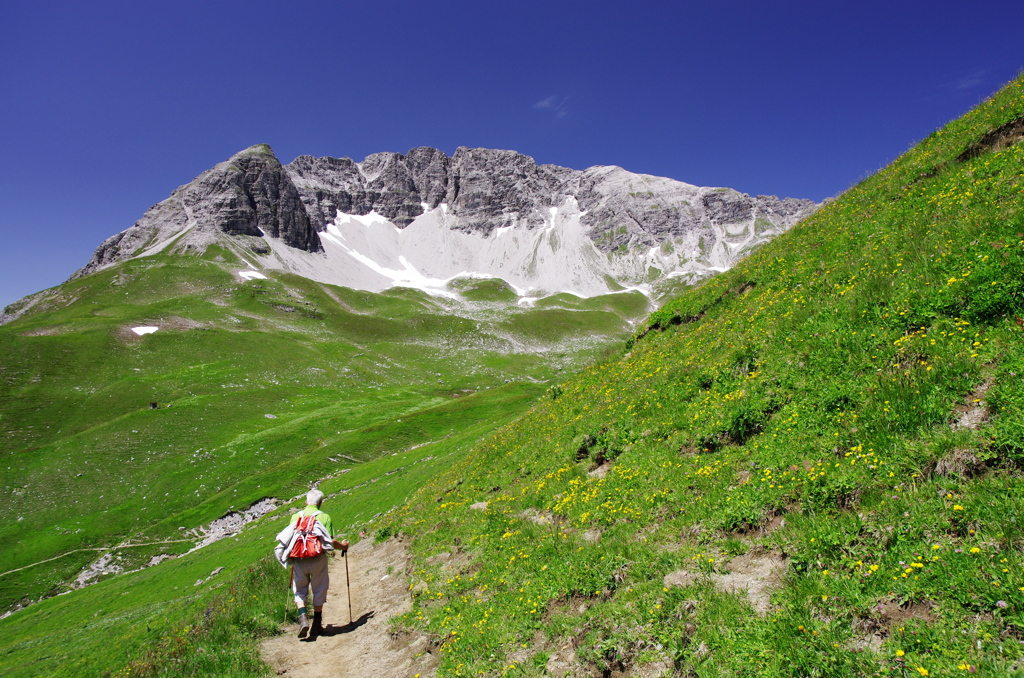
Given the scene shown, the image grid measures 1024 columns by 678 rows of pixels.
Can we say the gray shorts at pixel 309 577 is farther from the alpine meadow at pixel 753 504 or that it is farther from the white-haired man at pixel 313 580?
the alpine meadow at pixel 753 504

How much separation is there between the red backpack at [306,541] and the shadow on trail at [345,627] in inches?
90.2

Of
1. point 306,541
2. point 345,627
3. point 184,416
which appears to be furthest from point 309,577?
point 184,416

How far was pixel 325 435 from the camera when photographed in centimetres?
5722

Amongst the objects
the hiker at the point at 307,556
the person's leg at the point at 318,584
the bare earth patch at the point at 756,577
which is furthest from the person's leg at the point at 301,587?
the bare earth patch at the point at 756,577

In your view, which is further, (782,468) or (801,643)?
(782,468)

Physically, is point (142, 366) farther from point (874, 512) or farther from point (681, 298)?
point (874, 512)

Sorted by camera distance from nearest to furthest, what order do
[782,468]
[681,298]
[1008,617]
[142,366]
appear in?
[1008,617], [782,468], [681,298], [142,366]

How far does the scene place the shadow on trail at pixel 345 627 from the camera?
477 inches

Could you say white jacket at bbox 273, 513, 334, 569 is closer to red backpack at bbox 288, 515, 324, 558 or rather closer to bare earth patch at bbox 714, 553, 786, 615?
red backpack at bbox 288, 515, 324, 558

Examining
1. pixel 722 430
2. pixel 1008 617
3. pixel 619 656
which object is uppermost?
pixel 722 430

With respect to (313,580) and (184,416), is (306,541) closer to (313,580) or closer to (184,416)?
(313,580)

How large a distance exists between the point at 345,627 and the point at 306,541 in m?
2.80

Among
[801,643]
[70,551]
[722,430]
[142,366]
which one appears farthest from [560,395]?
[142,366]

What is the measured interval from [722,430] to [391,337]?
435 feet
